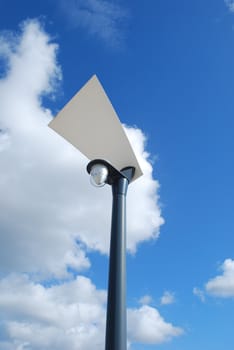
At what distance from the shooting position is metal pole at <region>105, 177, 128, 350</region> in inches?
119

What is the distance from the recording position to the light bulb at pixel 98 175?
4016 mm

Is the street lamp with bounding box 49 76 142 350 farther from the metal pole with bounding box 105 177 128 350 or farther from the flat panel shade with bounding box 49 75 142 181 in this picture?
the metal pole with bounding box 105 177 128 350

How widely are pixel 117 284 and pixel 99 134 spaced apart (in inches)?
76.6

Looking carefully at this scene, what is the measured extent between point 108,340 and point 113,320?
17 cm

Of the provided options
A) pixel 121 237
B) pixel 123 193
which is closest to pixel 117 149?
pixel 123 193

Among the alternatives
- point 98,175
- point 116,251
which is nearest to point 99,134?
point 98,175

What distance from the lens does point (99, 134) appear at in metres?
4.35

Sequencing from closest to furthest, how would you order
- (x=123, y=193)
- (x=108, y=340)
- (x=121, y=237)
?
(x=108, y=340) → (x=121, y=237) → (x=123, y=193)

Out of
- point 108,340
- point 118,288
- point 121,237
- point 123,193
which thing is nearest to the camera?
point 108,340

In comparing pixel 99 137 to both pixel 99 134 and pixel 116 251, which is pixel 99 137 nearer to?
pixel 99 134

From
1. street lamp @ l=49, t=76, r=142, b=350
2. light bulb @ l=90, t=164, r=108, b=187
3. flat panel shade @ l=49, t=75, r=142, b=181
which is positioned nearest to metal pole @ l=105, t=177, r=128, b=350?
street lamp @ l=49, t=76, r=142, b=350

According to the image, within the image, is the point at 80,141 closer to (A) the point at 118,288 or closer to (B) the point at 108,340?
(A) the point at 118,288

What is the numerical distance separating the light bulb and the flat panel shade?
0.87ft

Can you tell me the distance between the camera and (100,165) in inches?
161
